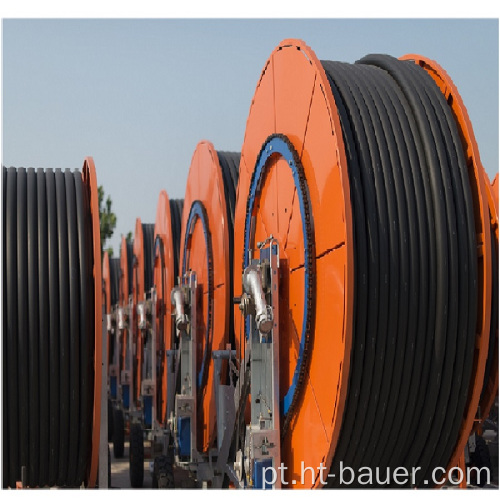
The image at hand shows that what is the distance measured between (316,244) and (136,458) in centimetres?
693

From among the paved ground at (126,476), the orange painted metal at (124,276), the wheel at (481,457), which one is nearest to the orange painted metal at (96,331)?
the paved ground at (126,476)

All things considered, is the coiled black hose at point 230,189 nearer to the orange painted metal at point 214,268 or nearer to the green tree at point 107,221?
the orange painted metal at point 214,268

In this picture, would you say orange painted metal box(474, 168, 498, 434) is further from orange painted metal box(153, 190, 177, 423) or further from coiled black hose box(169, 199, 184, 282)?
coiled black hose box(169, 199, 184, 282)

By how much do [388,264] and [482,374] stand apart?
95 cm

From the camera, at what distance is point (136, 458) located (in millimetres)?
11844

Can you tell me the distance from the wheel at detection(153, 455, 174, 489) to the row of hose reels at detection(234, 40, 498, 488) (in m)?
4.02

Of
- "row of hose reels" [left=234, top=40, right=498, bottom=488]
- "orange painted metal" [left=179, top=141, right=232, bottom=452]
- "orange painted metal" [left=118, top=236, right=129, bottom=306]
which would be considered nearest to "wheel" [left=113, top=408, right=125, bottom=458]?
"orange painted metal" [left=118, top=236, right=129, bottom=306]

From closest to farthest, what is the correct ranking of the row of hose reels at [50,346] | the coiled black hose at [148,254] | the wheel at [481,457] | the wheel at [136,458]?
the row of hose reels at [50,346] < the wheel at [481,457] < the wheel at [136,458] < the coiled black hose at [148,254]

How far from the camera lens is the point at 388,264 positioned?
17.3 ft

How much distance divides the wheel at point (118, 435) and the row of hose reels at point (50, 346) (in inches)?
Answer: 308

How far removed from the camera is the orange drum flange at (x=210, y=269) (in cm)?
943

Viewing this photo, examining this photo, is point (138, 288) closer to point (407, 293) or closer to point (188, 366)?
point (188, 366)

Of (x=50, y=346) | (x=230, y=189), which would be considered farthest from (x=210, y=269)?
(x=50, y=346)

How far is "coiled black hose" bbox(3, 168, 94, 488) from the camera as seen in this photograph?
6.85 meters
